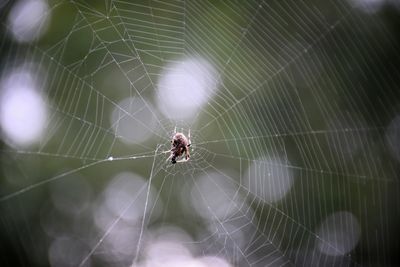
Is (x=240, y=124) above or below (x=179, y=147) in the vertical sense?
above

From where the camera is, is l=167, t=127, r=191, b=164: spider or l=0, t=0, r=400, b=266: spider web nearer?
l=167, t=127, r=191, b=164: spider

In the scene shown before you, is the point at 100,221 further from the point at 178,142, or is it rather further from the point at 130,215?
the point at 178,142

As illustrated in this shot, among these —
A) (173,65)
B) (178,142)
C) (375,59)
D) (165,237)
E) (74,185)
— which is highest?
(375,59)

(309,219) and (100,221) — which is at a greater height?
(309,219)

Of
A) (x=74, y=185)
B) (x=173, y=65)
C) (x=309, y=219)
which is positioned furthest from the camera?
(x=74, y=185)

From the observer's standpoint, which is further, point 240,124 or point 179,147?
point 240,124

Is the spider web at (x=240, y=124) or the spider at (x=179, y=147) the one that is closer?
the spider at (x=179, y=147)

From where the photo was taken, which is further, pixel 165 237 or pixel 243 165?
pixel 165 237

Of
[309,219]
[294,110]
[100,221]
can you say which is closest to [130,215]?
[100,221]
